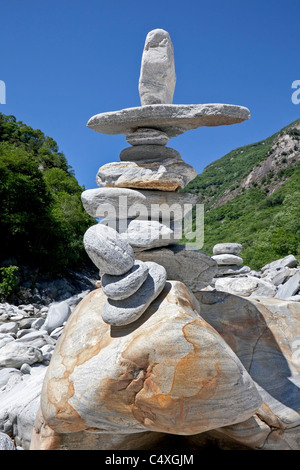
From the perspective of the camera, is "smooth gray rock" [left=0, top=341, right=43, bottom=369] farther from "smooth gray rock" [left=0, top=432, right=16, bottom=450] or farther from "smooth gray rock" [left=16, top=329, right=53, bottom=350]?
"smooth gray rock" [left=0, top=432, right=16, bottom=450]

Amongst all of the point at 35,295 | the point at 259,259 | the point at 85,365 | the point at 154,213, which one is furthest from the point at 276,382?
the point at 259,259

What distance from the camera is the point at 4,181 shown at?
69.3 ft

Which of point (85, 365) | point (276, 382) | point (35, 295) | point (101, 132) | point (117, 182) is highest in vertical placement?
point (101, 132)

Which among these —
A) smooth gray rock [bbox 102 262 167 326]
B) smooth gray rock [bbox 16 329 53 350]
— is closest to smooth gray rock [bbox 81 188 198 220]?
smooth gray rock [bbox 102 262 167 326]

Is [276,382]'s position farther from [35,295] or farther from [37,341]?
[35,295]

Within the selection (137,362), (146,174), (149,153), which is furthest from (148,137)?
(137,362)

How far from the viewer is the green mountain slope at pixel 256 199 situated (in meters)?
26.4

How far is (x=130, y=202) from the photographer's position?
4656mm

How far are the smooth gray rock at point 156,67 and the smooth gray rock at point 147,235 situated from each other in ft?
6.30

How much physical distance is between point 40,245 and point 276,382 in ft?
71.1

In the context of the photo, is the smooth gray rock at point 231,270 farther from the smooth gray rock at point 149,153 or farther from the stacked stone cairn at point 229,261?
the smooth gray rock at point 149,153

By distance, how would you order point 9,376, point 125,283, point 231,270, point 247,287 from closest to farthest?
point 125,283 → point 9,376 → point 247,287 → point 231,270

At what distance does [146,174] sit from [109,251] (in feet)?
5.34

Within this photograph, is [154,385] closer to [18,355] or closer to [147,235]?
[147,235]
